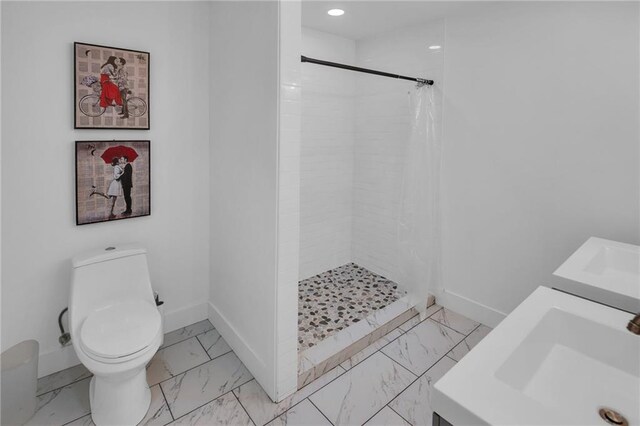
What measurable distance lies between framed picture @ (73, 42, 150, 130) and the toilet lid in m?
1.09

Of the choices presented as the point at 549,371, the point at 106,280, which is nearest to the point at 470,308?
the point at 549,371

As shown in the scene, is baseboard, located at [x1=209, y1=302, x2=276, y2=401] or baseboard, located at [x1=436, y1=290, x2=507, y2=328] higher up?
baseboard, located at [x1=436, y1=290, x2=507, y2=328]

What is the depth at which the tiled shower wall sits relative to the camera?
313 cm

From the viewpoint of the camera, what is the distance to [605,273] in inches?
63.7

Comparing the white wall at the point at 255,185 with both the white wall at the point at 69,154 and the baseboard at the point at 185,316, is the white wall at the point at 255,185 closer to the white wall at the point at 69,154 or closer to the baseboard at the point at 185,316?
the white wall at the point at 69,154

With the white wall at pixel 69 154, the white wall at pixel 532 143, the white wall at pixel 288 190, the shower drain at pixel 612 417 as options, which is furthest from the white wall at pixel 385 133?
the shower drain at pixel 612 417

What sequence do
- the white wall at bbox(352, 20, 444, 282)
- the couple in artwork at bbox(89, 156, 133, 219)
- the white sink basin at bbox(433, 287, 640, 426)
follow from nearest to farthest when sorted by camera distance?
the white sink basin at bbox(433, 287, 640, 426) → the couple in artwork at bbox(89, 156, 133, 219) → the white wall at bbox(352, 20, 444, 282)

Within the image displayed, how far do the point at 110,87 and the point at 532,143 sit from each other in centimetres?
269

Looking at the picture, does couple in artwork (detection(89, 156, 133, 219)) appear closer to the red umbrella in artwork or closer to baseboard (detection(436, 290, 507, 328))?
the red umbrella in artwork

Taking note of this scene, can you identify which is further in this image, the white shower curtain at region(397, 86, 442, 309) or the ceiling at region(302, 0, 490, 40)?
the white shower curtain at region(397, 86, 442, 309)

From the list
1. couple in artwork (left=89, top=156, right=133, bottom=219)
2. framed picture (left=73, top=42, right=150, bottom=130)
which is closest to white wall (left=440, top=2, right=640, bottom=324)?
framed picture (left=73, top=42, right=150, bottom=130)

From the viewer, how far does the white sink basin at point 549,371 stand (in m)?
0.81

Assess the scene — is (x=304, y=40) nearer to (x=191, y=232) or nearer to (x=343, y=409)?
(x=191, y=232)

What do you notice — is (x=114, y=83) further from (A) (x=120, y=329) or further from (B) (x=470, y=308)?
(B) (x=470, y=308)
